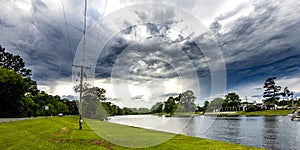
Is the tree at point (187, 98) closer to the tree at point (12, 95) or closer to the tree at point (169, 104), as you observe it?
the tree at point (169, 104)

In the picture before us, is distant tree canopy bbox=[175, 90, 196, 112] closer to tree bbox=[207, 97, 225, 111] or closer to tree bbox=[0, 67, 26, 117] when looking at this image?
tree bbox=[207, 97, 225, 111]

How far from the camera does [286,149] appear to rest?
27.6 m

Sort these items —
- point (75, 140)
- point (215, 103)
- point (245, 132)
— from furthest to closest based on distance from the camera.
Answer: point (245, 132) < point (215, 103) < point (75, 140)

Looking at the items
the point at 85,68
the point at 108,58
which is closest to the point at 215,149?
the point at 108,58

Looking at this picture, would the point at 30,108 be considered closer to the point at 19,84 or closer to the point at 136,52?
the point at 19,84

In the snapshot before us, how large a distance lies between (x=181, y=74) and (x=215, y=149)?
423 inches

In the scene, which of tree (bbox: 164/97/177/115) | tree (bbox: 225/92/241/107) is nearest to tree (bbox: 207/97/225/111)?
tree (bbox: 164/97/177/115)

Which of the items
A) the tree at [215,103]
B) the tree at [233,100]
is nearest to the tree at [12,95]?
the tree at [215,103]

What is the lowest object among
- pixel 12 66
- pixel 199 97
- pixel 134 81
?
pixel 199 97

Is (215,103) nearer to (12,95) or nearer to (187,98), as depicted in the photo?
(187,98)

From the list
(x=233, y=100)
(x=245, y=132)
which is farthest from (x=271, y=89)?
(x=245, y=132)

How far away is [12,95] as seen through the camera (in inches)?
2682

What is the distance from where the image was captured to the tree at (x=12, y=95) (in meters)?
64.1

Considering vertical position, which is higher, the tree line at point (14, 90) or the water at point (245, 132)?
the tree line at point (14, 90)
